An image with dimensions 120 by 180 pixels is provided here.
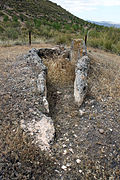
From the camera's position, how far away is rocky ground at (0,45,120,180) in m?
2.28

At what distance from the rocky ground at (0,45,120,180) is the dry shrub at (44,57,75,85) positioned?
0.03m

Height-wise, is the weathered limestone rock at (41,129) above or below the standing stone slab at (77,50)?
below

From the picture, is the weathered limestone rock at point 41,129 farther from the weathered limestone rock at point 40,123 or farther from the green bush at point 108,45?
the green bush at point 108,45

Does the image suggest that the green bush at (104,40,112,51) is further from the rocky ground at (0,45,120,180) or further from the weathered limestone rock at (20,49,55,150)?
the weathered limestone rock at (20,49,55,150)

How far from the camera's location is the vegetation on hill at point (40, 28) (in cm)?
1041

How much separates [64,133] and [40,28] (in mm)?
14795

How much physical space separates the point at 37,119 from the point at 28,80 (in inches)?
51.3

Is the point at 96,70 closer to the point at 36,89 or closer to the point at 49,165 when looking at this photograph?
the point at 36,89

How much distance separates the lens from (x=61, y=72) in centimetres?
468

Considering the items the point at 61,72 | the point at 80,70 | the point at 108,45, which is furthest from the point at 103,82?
the point at 108,45

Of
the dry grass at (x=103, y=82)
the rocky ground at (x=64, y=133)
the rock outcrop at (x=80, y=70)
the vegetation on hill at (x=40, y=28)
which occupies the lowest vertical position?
the rocky ground at (x=64, y=133)

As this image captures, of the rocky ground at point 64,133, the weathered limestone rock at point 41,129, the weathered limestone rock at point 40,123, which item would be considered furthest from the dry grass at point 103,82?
the weathered limestone rock at point 41,129

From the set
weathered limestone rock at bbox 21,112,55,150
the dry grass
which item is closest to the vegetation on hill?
the dry grass

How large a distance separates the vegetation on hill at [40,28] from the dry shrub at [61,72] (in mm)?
5056
